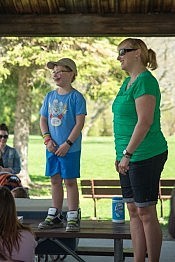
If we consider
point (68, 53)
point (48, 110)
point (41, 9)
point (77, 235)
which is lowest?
point (77, 235)

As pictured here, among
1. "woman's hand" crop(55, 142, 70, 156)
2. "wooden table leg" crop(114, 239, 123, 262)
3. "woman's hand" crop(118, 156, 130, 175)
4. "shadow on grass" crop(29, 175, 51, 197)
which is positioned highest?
"woman's hand" crop(55, 142, 70, 156)

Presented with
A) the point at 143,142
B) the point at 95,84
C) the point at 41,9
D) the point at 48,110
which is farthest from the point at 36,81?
the point at 143,142

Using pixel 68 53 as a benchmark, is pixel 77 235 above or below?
below

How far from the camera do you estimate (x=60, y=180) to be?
4.55 m

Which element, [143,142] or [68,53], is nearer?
[143,142]

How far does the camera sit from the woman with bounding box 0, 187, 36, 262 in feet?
9.43

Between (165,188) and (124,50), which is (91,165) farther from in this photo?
(124,50)

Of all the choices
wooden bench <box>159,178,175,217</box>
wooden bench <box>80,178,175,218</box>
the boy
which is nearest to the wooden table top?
the boy

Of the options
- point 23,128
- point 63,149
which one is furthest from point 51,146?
point 23,128

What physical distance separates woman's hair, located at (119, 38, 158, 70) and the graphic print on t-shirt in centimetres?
80

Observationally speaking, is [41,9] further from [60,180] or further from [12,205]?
[12,205]

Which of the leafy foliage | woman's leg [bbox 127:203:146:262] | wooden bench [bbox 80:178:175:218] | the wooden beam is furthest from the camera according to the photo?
the leafy foliage

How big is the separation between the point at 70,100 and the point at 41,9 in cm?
180

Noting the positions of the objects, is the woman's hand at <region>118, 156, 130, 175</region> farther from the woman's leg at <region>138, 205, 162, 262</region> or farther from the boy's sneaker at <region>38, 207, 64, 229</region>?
the boy's sneaker at <region>38, 207, 64, 229</region>
